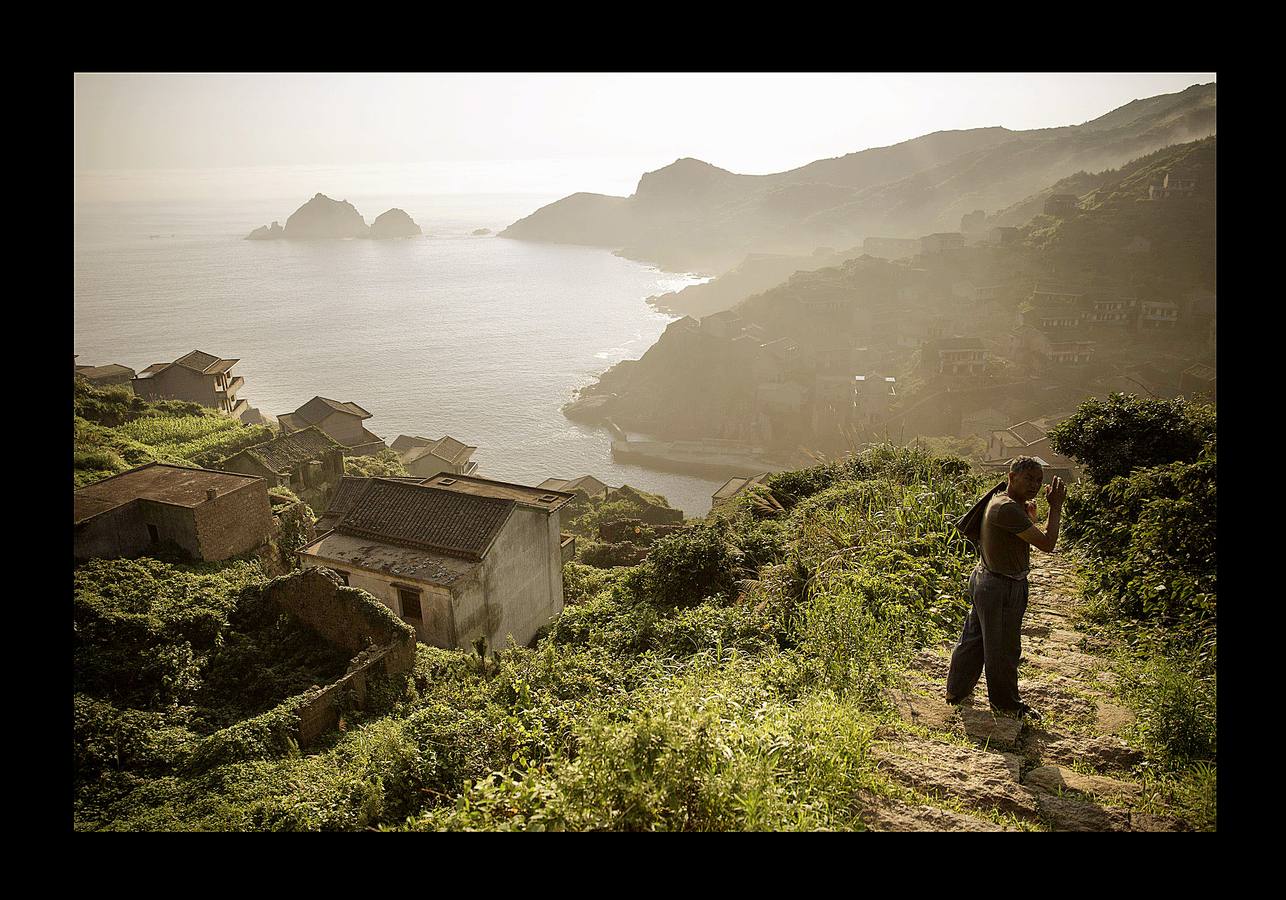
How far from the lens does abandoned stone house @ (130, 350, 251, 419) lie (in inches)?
1208

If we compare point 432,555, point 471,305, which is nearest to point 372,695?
point 432,555

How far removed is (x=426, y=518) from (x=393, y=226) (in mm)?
159447

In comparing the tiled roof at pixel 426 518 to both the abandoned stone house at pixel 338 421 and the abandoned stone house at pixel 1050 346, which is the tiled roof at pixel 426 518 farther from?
the abandoned stone house at pixel 1050 346

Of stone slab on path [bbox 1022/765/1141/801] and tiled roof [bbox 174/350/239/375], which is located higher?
tiled roof [bbox 174/350/239/375]

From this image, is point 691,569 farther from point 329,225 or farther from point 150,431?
point 329,225

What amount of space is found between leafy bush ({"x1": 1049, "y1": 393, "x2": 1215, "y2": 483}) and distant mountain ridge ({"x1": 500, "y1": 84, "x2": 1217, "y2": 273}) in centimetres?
10432

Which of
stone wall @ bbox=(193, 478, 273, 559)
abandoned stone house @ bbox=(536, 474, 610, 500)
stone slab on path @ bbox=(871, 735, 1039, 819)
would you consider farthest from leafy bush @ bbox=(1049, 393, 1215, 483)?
abandoned stone house @ bbox=(536, 474, 610, 500)

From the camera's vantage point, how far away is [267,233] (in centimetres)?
14250

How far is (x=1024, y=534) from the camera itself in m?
3.31

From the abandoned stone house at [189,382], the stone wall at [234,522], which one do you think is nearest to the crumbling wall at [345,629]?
the stone wall at [234,522]

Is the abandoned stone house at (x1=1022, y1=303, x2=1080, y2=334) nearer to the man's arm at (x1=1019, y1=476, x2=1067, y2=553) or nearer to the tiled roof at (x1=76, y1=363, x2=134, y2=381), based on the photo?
the man's arm at (x1=1019, y1=476, x2=1067, y2=553)

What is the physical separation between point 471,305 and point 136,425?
247ft

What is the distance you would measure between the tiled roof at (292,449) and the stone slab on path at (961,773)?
21644mm
